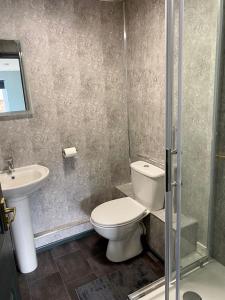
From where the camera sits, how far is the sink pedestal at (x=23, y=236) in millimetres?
1860

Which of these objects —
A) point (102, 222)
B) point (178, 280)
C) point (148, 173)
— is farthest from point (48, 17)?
point (178, 280)

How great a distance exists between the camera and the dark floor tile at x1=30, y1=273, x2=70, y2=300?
176 cm

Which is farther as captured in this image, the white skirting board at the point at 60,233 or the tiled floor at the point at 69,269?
the white skirting board at the point at 60,233

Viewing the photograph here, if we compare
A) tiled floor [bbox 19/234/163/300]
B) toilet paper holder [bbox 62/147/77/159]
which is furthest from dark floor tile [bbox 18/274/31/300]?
toilet paper holder [bbox 62/147/77/159]

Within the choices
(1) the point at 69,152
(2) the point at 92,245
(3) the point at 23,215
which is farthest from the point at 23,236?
(1) the point at 69,152

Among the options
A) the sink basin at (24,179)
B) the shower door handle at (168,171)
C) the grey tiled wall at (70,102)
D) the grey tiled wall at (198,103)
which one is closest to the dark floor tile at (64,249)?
the grey tiled wall at (70,102)

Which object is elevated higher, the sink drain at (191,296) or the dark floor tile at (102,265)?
the sink drain at (191,296)

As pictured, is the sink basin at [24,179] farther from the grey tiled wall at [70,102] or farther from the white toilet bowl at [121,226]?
the white toilet bowl at [121,226]

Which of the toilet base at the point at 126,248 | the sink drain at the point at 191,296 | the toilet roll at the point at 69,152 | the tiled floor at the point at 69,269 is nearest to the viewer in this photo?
the sink drain at the point at 191,296

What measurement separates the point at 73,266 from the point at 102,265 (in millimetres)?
257

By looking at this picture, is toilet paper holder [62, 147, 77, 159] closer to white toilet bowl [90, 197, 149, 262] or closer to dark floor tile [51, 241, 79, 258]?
white toilet bowl [90, 197, 149, 262]

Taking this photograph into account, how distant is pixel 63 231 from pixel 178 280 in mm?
1335

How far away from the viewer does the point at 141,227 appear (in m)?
2.19

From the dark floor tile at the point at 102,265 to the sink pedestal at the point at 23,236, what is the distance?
51 cm
